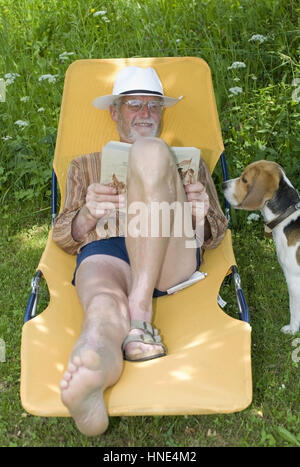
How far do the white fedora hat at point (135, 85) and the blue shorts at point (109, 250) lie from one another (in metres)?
0.80

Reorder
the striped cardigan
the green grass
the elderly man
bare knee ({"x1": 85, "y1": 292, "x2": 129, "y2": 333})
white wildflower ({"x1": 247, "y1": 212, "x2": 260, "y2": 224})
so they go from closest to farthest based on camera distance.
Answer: the elderly man → bare knee ({"x1": 85, "y1": 292, "x2": 129, "y2": 333}) → the green grass → the striped cardigan → white wildflower ({"x1": 247, "y1": 212, "x2": 260, "y2": 224})

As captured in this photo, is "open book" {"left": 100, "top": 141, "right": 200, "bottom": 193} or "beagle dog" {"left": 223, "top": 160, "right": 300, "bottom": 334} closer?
"open book" {"left": 100, "top": 141, "right": 200, "bottom": 193}

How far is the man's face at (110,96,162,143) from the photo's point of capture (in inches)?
125

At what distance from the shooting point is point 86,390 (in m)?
2.02

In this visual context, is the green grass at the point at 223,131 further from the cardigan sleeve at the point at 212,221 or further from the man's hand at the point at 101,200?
the man's hand at the point at 101,200

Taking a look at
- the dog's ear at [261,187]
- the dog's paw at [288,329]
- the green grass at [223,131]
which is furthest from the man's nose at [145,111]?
the dog's paw at [288,329]

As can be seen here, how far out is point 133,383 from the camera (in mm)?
2221

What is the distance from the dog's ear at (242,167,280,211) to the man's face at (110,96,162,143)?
22.9 inches

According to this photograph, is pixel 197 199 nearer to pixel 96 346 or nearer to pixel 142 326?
pixel 142 326

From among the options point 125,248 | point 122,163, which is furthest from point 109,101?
point 125,248

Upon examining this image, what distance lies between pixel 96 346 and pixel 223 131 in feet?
9.12

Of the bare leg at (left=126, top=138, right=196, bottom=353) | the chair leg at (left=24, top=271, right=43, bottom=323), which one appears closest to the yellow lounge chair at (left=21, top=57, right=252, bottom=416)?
the chair leg at (left=24, top=271, right=43, bottom=323)

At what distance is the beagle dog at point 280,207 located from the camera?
3049 millimetres

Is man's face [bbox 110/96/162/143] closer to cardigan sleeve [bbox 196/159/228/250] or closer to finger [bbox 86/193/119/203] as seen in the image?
cardigan sleeve [bbox 196/159/228/250]
